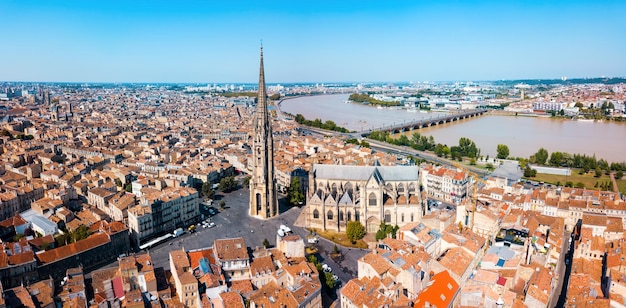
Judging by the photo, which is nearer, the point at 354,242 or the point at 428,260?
the point at 428,260

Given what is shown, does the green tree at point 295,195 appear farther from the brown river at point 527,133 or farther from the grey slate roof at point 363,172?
the brown river at point 527,133

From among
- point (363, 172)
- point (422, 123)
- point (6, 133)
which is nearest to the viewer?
point (363, 172)

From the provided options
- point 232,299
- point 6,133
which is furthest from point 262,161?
point 6,133

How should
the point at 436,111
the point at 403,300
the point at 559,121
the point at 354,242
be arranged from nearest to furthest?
the point at 403,300, the point at 354,242, the point at 559,121, the point at 436,111

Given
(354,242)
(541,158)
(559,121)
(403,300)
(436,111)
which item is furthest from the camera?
(436,111)

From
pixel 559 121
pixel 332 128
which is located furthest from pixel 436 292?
pixel 559 121

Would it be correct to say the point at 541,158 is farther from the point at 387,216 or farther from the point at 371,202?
the point at 371,202

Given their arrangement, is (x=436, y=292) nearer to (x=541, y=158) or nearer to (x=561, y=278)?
(x=561, y=278)
